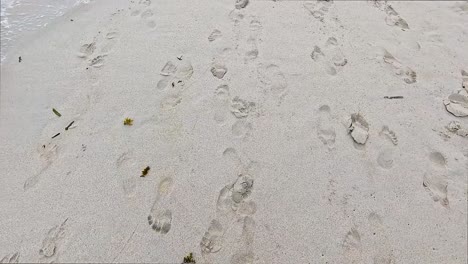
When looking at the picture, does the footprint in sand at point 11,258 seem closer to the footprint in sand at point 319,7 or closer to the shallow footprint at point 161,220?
the shallow footprint at point 161,220

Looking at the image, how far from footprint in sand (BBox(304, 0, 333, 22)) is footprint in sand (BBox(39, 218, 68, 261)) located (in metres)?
3.01

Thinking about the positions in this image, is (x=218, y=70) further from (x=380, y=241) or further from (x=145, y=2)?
(x=380, y=241)

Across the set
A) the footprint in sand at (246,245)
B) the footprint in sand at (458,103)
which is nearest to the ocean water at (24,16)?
the footprint in sand at (246,245)

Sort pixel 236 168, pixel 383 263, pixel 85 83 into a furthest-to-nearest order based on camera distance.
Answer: pixel 85 83 → pixel 236 168 → pixel 383 263

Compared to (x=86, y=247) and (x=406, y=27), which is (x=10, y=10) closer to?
(x=86, y=247)

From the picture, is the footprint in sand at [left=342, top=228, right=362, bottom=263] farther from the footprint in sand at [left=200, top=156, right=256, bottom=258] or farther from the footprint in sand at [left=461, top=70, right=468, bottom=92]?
the footprint in sand at [left=461, top=70, right=468, bottom=92]

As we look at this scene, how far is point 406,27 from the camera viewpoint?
129 inches

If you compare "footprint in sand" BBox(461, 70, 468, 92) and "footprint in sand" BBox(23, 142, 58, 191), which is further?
"footprint in sand" BBox(461, 70, 468, 92)

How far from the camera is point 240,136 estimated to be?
2477mm

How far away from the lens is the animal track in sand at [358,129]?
2455 millimetres

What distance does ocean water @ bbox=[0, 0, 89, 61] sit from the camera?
3389mm

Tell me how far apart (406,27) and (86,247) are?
3505 millimetres

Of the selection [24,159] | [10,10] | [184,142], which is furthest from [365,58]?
[10,10]

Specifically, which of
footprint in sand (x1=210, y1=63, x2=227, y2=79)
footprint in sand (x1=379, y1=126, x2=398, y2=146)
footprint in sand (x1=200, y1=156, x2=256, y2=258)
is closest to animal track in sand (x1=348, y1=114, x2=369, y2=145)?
footprint in sand (x1=379, y1=126, x2=398, y2=146)
